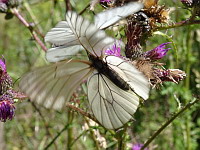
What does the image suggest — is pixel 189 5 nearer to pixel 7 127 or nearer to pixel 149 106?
pixel 149 106

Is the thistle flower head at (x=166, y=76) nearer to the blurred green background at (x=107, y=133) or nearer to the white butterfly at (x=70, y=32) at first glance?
the white butterfly at (x=70, y=32)

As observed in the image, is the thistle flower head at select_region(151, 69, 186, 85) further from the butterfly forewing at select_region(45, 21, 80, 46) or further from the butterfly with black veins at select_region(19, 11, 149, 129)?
the butterfly forewing at select_region(45, 21, 80, 46)

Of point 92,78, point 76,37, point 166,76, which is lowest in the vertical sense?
point 166,76

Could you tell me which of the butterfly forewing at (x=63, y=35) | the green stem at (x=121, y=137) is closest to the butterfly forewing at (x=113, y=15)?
the butterfly forewing at (x=63, y=35)

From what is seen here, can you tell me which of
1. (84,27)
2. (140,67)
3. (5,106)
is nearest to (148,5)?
(140,67)

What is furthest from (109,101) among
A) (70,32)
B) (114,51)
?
(70,32)

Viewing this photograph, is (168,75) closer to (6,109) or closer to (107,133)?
(6,109)

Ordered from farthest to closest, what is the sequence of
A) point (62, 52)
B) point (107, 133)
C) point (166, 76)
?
point (107, 133) → point (166, 76) → point (62, 52)
